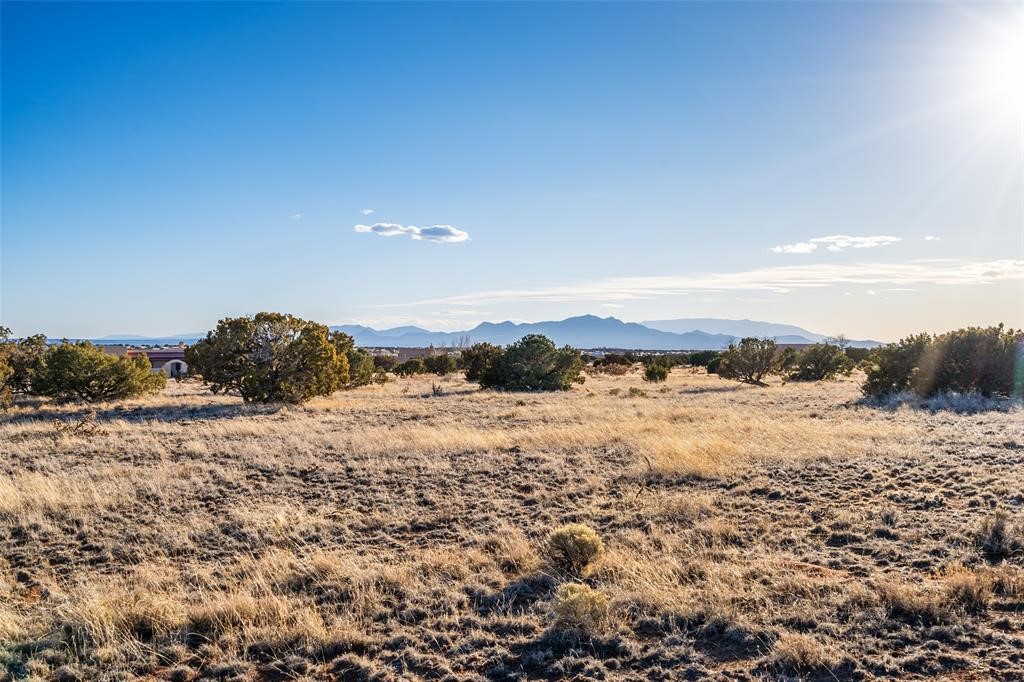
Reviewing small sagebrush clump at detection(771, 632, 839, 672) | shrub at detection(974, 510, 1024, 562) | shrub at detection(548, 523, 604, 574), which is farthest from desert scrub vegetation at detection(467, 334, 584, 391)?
small sagebrush clump at detection(771, 632, 839, 672)

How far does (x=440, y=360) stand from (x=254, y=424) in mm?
33928

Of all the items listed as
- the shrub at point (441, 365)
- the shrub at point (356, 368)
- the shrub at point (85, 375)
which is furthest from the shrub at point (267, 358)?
the shrub at point (441, 365)

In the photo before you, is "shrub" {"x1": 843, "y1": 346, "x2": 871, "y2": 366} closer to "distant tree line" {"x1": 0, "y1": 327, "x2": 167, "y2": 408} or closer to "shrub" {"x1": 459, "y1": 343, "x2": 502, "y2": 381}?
"shrub" {"x1": 459, "y1": 343, "x2": 502, "y2": 381}

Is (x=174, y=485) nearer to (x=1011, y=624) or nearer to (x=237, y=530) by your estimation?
(x=237, y=530)

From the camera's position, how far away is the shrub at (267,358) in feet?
77.1

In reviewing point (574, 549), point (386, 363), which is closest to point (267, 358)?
point (574, 549)

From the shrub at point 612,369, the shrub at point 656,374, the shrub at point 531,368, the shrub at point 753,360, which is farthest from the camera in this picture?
the shrub at point 612,369

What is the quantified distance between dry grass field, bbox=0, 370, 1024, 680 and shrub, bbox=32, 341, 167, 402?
8.75 meters

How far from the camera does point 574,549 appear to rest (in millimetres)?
6949

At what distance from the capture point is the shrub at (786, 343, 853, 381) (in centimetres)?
3825

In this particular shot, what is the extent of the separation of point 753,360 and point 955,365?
14481 mm

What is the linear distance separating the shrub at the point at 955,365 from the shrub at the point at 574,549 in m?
20.7

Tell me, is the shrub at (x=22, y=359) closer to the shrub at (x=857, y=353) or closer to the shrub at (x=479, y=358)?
the shrub at (x=479, y=358)

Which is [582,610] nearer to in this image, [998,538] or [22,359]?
[998,538]
